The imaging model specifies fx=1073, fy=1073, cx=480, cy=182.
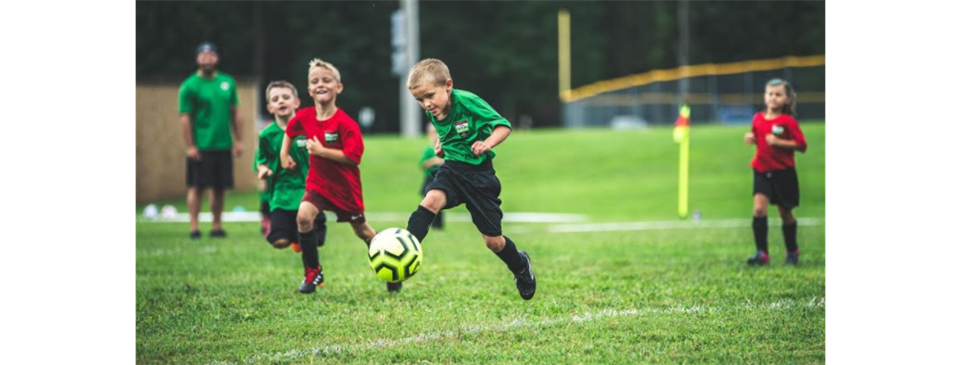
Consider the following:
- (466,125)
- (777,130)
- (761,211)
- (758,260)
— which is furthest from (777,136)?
(466,125)

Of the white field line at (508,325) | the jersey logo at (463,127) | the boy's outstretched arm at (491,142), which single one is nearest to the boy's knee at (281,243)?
the jersey logo at (463,127)

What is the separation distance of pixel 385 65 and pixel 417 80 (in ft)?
153

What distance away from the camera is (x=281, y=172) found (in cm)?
900

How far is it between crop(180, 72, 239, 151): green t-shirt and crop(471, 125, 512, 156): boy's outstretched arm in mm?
6145

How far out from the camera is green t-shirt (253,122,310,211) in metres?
8.93

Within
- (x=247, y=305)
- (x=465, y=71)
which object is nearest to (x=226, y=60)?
(x=465, y=71)

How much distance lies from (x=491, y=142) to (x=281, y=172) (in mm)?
3054

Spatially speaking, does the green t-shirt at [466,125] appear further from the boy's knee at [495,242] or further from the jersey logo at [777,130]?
the jersey logo at [777,130]

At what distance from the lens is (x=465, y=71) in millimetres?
57438

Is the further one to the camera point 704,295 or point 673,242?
point 673,242

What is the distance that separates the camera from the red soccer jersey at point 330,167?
7.65 metres

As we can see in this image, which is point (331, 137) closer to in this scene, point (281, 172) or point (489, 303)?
point (281, 172)

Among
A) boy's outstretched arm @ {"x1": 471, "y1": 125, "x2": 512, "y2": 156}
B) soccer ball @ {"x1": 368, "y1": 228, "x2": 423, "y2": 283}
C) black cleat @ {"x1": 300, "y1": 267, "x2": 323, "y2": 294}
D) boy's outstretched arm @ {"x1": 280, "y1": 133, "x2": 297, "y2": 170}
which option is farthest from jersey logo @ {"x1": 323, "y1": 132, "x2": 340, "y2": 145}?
soccer ball @ {"x1": 368, "y1": 228, "x2": 423, "y2": 283}

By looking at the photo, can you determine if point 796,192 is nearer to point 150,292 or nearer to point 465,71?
point 150,292
